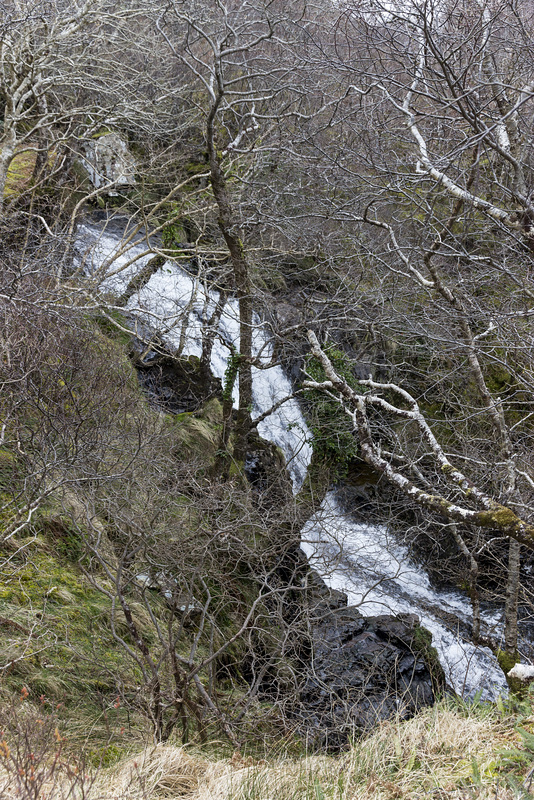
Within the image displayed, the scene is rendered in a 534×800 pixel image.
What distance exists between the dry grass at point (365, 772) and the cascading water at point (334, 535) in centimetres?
318

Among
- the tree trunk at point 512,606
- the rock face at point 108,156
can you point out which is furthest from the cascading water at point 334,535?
the rock face at point 108,156

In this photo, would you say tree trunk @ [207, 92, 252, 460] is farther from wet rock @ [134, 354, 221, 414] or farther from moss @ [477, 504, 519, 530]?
moss @ [477, 504, 519, 530]

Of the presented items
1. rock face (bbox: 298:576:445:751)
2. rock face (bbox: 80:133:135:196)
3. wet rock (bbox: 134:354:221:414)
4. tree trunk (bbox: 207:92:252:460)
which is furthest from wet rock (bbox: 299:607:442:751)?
rock face (bbox: 80:133:135:196)

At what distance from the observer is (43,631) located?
16.2 feet

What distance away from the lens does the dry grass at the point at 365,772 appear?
9.21 feet

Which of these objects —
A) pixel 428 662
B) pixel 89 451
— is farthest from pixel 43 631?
pixel 428 662

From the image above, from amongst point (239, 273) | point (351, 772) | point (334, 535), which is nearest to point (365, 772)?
point (351, 772)

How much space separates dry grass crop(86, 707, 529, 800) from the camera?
281 cm

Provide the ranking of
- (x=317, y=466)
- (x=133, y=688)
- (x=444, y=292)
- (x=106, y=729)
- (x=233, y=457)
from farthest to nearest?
(x=317, y=466)
(x=233, y=457)
(x=444, y=292)
(x=133, y=688)
(x=106, y=729)

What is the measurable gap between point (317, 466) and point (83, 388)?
17.4 feet

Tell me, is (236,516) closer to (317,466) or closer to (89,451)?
(89,451)

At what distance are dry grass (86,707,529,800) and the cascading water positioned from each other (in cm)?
318

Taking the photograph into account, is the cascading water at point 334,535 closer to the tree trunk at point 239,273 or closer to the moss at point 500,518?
the tree trunk at point 239,273

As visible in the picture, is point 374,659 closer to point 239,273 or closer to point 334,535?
point 334,535
